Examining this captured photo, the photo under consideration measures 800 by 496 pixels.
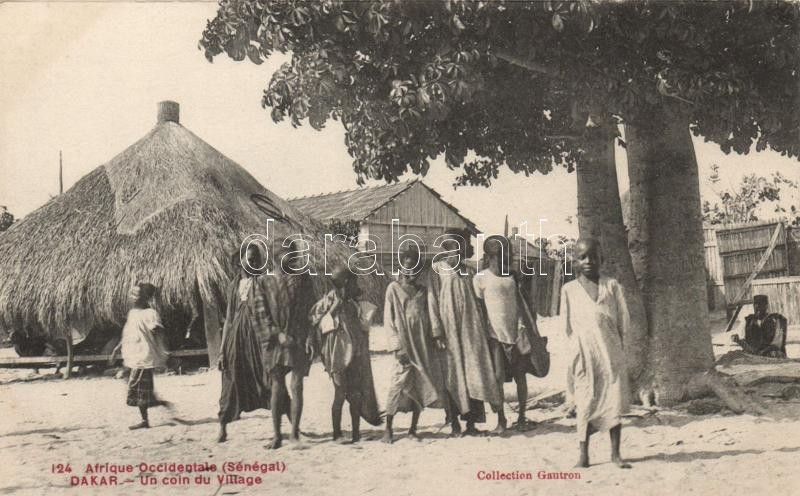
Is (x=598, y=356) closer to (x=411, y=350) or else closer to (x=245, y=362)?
(x=411, y=350)

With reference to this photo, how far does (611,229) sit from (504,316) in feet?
4.07

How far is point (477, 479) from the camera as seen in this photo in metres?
4.57

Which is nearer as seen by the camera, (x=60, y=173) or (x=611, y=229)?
(x=611, y=229)

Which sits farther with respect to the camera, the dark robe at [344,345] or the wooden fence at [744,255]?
the wooden fence at [744,255]

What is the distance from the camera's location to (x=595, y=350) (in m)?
4.37

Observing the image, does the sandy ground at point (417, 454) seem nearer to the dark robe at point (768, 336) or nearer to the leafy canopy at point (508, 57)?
the dark robe at point (768, 336)

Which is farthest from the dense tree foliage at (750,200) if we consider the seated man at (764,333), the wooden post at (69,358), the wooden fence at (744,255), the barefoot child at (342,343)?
the wooden post at (69,358)

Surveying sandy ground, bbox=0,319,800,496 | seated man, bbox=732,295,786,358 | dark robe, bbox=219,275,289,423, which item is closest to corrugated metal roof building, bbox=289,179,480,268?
seated man, bbox=732,295,786,358

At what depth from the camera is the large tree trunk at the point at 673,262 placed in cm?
548

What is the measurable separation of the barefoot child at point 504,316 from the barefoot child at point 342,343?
921 mm

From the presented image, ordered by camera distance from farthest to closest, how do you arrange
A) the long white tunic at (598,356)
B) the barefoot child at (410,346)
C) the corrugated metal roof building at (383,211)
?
the corrugated metal roof building at (383,211)
the barefoot child at (410,346)
the long white tunic at (598,356)

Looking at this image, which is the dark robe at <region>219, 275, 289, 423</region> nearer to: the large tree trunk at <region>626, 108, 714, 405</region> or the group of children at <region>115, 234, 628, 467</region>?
the group of children at <region>115, 234, 628, 467</region>

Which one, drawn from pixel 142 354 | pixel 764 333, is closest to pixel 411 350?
pixel 142 354

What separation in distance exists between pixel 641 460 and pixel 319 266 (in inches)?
192
